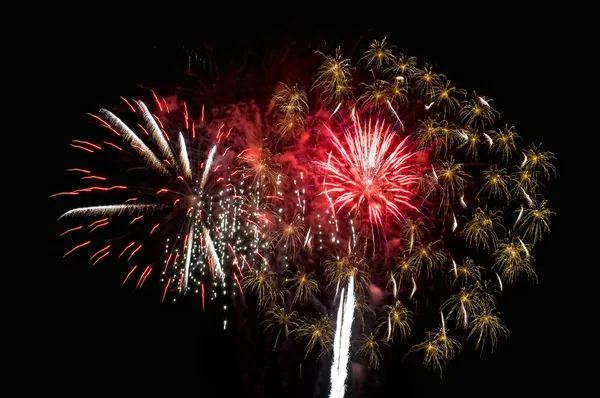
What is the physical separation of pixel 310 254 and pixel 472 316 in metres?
5.37

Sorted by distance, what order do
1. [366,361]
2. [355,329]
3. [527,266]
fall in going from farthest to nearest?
[366,361], [355,329], [527,266]

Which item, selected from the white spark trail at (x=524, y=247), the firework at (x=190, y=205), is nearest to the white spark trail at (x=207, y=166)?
the firework at (x=190, y=205)

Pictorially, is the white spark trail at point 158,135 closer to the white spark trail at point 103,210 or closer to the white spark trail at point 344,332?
the white spark trail at point 103,210

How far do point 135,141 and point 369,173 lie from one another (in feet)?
23.7

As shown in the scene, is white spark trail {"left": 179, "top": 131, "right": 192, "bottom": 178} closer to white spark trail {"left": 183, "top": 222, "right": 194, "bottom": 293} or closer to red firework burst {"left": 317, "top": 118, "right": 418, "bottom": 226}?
white spark trail {"left": 183, "top": 222, "right": 194, "bottom": 293}

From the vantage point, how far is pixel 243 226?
19219 mm

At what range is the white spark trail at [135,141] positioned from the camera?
19.1m

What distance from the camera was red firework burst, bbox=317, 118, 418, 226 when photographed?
737 inches

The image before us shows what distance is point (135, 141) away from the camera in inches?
752

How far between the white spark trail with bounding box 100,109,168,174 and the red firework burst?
5.16 meters

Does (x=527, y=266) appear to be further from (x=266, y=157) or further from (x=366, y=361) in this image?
(x=266, y=157)

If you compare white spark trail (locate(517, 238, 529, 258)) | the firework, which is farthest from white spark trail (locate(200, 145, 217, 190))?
white spark trail (locate(517, 238, 529, 258))

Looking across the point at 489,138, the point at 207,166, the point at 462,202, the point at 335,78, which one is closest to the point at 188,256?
the point at 207,166

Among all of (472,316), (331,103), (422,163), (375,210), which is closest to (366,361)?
(472,316)
